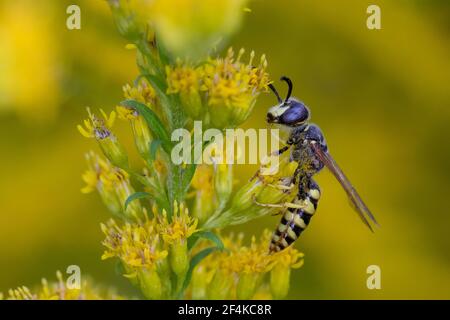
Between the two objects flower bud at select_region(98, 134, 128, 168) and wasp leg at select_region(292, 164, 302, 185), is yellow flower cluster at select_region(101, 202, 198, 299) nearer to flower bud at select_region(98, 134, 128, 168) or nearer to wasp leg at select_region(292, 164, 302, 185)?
flower bud at select_region(98, 134, 128, 168)

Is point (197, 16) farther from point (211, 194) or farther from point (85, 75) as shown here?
point (85, 75)

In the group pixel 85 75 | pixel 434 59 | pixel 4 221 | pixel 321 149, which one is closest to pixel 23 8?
pixel 85 75

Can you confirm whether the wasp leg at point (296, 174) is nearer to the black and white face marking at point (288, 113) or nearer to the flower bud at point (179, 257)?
the black and white face marking at point (288, 113)

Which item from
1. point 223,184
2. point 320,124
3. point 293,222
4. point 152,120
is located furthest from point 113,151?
point 320,124

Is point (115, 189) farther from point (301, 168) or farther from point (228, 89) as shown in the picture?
point (301, 168)

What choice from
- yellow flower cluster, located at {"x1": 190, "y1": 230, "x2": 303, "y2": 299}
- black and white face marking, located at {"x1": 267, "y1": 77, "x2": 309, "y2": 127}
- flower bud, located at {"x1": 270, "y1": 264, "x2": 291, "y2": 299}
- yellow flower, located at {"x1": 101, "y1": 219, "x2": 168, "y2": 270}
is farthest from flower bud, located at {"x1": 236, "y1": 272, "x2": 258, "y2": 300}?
black and white face marking, located at {"x1": 267, "y1": 77, "x2": 309, "y2": 127}

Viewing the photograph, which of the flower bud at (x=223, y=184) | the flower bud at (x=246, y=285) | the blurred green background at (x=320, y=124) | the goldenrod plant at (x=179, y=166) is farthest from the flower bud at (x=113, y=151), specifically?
the blurred green background at (x=320, y=124)
